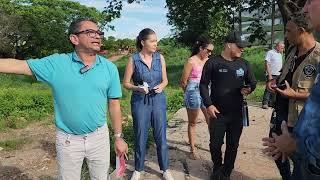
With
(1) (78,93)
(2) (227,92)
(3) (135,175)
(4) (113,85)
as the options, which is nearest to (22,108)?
(3) (135,175)

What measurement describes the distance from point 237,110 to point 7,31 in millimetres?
28763

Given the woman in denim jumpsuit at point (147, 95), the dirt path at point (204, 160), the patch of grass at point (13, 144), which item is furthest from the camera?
the patch of grass at point (13, 144)

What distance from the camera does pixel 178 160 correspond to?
20.2ft

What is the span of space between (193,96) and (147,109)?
126cm

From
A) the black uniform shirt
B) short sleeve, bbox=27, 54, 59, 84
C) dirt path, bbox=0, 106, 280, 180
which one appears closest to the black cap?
the black uniform shirt

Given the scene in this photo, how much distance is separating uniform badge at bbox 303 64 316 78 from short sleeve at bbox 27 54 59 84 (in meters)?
2.11

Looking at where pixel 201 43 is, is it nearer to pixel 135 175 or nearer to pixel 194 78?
pixel 194 78

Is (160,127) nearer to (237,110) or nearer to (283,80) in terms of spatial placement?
(237,110)

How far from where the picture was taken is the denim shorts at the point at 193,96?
6316 millimetres

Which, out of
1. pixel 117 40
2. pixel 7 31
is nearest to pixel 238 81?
pixel 7 31

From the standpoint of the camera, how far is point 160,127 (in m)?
5.28

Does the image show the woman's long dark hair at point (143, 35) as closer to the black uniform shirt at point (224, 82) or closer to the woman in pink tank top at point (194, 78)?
the black uniform shirt at point (224, 82)

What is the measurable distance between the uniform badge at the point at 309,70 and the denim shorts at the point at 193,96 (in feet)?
8.43

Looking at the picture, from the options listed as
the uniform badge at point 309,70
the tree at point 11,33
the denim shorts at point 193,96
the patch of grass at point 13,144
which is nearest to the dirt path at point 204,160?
the denim shorts at point 193,96
